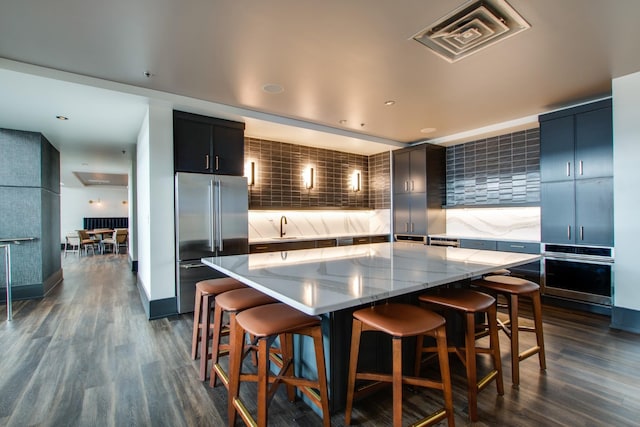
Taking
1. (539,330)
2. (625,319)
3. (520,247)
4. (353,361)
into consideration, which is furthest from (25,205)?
(625,319)

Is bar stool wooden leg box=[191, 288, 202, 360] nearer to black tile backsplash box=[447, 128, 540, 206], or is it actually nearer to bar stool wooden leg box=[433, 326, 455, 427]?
bar stool wooden leg box=[433, 326, 455, 427]

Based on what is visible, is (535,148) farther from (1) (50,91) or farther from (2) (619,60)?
(1) (50,91)

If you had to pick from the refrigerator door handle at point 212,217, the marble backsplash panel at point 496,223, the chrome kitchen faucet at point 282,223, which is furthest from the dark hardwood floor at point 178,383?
the chrome kitchen faucet at point 282,223

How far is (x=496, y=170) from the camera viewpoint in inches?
193

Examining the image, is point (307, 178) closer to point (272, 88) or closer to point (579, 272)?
point (272, 88)

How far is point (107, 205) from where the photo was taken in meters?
13.3

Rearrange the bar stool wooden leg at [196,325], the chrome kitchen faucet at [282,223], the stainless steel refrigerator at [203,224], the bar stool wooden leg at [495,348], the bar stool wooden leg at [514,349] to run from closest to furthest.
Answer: the bar stool wooden leg at [495,348] < the bar stool wooden leg at [514,349] < the bar stool wooden leg at [196,325] < the stainless steel refrigerator at [203,224] < the chrome kitchen faucet at [282,223]

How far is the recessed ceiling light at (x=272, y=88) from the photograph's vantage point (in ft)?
10.4

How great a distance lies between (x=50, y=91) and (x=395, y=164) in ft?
16.6

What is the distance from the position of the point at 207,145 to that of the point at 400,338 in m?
3.36

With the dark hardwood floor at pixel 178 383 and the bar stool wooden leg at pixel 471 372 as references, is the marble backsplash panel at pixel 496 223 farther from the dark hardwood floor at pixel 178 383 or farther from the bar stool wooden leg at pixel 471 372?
the bar stool wooden leg at pixel 471 372

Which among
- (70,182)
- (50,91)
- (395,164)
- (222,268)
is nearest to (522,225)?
(395,164)

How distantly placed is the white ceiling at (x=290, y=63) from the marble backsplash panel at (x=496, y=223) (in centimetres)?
138

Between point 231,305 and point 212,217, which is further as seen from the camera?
point 212,217
